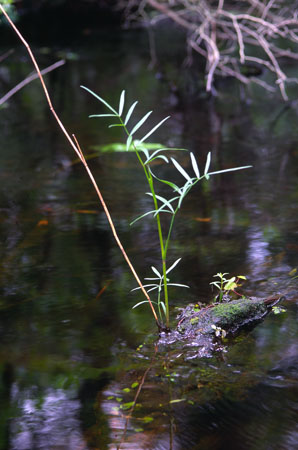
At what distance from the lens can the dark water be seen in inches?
67.6

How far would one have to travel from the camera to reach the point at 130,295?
2496mm

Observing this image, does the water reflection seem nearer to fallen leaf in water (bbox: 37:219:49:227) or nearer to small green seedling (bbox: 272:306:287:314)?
small green seedling (bbox: 272:306:287:314)

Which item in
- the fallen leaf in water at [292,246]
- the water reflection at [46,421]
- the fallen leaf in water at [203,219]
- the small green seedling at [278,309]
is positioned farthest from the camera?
the fallen leaf in water at [203,219]

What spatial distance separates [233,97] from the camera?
6.97 meters

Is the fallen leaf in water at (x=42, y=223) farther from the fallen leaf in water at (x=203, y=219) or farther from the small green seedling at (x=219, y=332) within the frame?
the small green seedling at (x=219, y=332)

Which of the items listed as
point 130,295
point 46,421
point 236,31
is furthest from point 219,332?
point 236,31

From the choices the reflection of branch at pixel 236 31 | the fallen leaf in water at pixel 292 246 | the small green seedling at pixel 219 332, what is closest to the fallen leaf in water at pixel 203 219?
the fallen leaf in water at pixel 292 246

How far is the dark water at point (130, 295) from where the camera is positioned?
172 centimetres

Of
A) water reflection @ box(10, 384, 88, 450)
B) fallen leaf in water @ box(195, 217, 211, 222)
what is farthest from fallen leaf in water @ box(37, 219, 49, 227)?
water reflection @ box(10, 384, 88, 450)

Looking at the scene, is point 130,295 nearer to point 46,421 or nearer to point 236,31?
point 46,421

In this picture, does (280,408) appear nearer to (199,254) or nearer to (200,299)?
(200,299)

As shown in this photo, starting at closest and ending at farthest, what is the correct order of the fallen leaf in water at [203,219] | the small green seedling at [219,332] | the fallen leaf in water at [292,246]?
the small green seedling at [219,332], the fallen leaf in water at [292,246], the fallen leaf in water at [203,219]

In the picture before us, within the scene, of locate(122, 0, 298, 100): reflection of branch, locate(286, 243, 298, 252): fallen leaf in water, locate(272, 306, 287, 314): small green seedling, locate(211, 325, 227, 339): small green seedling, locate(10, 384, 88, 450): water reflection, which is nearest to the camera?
locate(10, 384, 88, 450): water reflection

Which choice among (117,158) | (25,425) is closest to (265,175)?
(117,158)
